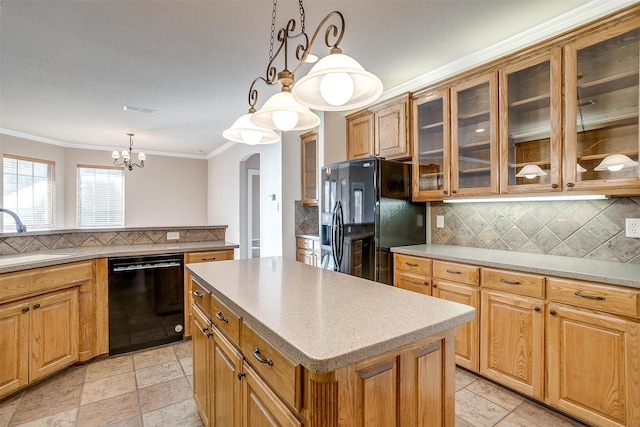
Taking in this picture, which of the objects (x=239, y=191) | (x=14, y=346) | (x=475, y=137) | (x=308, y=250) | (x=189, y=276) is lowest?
(x=14, y=346)

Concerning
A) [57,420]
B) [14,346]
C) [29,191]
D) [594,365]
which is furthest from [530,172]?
[29,191]

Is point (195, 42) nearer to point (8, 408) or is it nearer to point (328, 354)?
point (328, 354)

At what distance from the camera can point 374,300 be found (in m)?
1.28

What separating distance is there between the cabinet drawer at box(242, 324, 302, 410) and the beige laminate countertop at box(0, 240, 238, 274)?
1.97m

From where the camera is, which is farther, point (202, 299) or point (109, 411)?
point (109, 411)

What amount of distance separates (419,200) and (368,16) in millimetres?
1634

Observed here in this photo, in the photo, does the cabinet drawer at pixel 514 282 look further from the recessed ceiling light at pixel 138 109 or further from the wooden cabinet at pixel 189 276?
the recessed ceiling light at pixel 138 109

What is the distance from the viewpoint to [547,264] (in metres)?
2.02

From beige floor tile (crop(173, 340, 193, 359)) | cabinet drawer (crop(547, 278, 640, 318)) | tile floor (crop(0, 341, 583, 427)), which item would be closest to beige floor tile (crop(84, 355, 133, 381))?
tile floor (crop(0, 341, 583, 427))

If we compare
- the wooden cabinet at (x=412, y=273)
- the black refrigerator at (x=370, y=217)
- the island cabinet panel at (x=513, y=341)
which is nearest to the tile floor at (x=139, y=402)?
the island cabinet panel at (x=513, y=341)

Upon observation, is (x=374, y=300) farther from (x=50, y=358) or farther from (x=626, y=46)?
(x=50, y=358)

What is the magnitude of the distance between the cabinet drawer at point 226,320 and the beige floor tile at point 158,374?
131 cm

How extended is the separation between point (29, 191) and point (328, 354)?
6984mm

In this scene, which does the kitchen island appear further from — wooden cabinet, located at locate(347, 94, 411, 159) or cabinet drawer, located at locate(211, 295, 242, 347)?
wooden cabinet, located at locate(347, 94, 411, 159)
